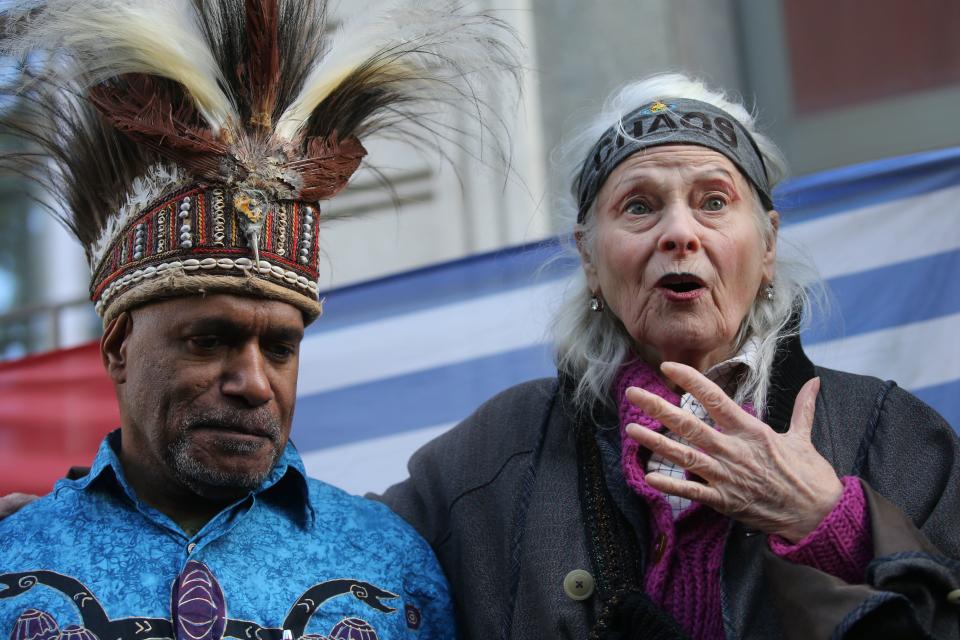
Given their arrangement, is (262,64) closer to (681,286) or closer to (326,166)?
(326,166)

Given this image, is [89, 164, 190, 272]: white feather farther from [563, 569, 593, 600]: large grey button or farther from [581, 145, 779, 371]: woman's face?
[563, 569, 593, 600]: large grey button

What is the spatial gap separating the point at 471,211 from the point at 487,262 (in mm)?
1332

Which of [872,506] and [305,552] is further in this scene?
[305,552]

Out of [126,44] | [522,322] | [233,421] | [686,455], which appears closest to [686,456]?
[686,455]

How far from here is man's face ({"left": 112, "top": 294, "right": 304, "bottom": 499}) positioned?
107 inches

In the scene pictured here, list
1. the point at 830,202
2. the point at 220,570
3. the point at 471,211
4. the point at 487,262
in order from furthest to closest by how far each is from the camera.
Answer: the point at 471,211
the point at 487,262
the point at 830,202
the point at 220,570

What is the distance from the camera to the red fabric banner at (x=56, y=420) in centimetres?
452

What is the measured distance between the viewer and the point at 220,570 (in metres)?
2.68

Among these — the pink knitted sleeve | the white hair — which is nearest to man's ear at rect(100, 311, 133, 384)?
the white hair

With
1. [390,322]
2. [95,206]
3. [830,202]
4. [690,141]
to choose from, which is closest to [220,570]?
[95,206]

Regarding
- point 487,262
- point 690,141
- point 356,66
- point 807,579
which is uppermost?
point 356,66

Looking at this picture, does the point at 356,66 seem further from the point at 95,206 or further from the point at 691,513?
the point at 691,513

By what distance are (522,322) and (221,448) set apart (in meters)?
1.60

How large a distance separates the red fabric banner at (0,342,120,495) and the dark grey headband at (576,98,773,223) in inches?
84.1
